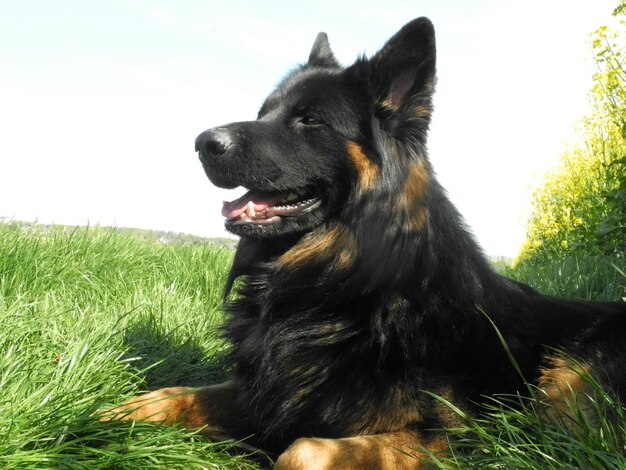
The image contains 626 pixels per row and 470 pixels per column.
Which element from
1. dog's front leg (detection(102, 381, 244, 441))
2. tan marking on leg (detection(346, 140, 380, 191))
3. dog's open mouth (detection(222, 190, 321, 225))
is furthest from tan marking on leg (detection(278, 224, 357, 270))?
dog's front leg (detection(102, 381, 244, 441))

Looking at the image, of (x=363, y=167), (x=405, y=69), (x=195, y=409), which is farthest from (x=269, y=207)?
(x=195, y=409)

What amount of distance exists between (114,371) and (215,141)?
138 centimetres

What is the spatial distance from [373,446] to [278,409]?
0.68m

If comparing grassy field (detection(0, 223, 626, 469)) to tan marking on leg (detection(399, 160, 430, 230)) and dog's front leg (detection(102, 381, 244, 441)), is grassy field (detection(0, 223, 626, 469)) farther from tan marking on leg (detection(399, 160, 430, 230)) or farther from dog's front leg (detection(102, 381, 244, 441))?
tan marking on leg (detection(399, 160, 430, 230))

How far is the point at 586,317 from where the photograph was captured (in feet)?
12.0

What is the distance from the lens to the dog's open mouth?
3.41m

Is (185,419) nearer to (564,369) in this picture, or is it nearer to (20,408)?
(20,408)

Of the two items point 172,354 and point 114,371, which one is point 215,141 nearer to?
point 114,371

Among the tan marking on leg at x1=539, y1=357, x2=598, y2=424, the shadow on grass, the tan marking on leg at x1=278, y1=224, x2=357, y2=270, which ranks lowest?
the shadow on grass

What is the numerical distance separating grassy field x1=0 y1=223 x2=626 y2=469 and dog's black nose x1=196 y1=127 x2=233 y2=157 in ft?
3.83

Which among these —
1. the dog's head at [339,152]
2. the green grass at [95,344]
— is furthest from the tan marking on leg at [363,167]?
the green grass at [95,344]

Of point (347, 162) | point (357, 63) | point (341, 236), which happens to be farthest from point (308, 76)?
point (341, 236)

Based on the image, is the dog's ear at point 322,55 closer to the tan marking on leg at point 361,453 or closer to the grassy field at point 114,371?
the grassy field at point 114,371

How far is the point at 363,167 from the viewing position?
3.35 m
